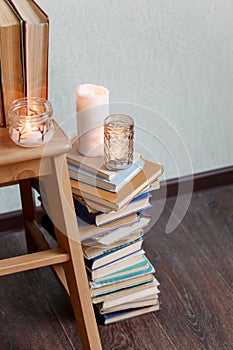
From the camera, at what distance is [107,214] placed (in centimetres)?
142

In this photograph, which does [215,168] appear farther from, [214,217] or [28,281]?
[28,281]

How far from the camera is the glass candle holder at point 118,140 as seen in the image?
1.37 m

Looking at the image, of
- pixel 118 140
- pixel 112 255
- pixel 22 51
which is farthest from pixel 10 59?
pixel 112 255

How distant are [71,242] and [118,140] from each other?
247 millimetres

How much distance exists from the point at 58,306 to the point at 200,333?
38cm

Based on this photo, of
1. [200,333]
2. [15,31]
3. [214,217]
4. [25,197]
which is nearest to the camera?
[15,31]

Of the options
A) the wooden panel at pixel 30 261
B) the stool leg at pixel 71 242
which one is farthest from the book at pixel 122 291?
the wooden panel at pixel 30 261

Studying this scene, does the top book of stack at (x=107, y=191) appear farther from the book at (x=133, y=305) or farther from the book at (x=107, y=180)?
the book at (x=133, y=305)

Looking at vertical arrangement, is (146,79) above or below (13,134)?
below

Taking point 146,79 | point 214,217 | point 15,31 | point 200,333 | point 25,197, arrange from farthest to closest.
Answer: point 214,217, point 146,79, point 25,197, point 200,333, point 15,31

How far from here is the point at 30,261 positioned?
134 cm

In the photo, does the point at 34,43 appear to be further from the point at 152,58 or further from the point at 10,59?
the point at 152,58

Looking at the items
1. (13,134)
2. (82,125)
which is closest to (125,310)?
(82,125)

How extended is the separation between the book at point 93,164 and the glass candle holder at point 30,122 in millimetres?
163
